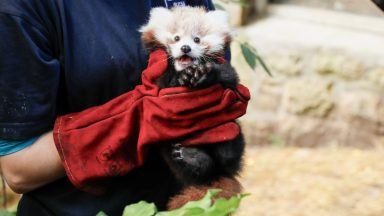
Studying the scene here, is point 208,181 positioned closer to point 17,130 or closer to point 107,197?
point 107,197

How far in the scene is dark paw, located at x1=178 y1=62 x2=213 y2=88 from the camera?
1.42 metres

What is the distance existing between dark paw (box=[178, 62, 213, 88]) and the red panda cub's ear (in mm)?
168

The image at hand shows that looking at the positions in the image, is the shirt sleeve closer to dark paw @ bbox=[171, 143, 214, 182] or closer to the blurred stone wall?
dark paw @ bbox=[171, 143, 214, 182]

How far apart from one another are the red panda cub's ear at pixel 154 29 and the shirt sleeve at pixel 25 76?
10.6 inches

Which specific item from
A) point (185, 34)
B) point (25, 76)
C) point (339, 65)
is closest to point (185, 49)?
point (185, 34)

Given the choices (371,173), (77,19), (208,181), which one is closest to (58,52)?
(77,19)

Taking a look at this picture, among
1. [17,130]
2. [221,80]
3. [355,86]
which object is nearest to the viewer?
[17,130]

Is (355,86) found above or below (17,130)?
below

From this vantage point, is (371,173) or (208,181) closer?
(208,181)

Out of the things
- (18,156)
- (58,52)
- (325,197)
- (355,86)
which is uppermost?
(58,52)

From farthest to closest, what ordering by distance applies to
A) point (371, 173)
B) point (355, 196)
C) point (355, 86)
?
1. point (355, 86)
2. point (371, 173)
3. point (355, 196)

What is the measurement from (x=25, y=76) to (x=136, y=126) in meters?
0.32

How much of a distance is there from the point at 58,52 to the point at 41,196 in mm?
431

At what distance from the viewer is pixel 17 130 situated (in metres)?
1.37
